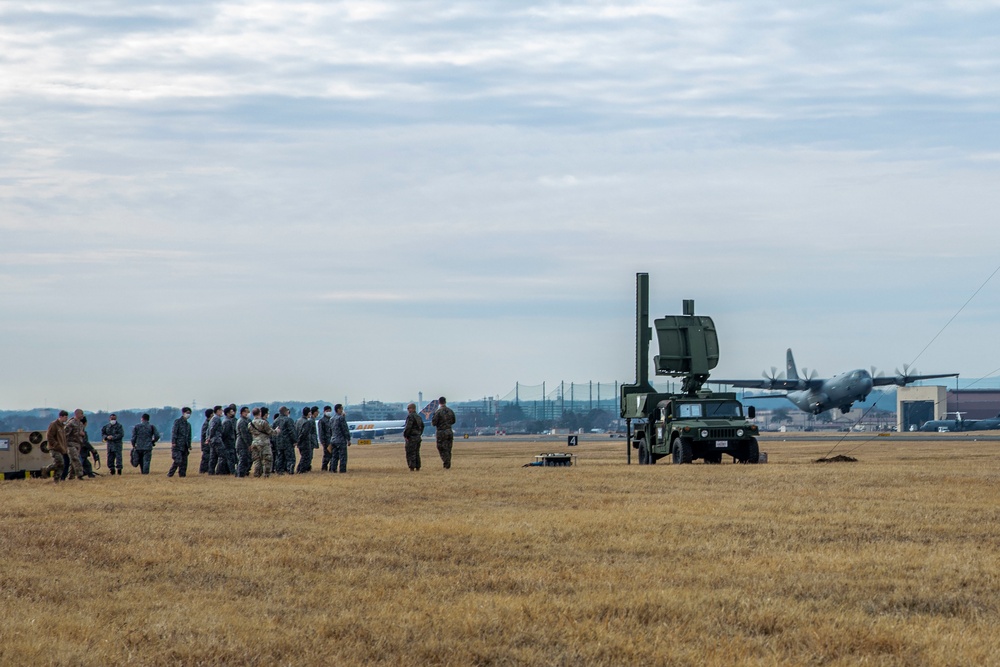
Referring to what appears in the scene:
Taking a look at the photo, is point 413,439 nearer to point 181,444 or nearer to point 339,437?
point 339,437

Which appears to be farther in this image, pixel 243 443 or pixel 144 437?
pixel 144 437

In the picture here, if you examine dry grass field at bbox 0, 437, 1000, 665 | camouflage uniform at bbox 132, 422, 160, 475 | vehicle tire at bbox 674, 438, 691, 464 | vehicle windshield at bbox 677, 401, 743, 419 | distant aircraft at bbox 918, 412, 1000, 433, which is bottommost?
distant aircraft at bbox 918, 412, 1000, 433

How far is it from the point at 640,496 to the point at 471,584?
30.6 feet

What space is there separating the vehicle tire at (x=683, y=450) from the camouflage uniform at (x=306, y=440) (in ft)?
30.0

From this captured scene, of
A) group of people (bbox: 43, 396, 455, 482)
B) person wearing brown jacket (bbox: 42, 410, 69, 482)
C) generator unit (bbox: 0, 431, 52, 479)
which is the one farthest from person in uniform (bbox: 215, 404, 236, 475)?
generator unit (bbox: 0, 431, 52, 479)

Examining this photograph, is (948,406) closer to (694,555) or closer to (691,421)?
(691,421)

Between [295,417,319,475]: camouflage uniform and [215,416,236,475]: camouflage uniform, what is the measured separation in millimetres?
1545

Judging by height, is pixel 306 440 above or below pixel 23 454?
above

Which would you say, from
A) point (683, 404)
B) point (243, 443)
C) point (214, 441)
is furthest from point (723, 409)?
point (214, 441)

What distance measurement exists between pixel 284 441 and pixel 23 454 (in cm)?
624

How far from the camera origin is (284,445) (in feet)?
94.1

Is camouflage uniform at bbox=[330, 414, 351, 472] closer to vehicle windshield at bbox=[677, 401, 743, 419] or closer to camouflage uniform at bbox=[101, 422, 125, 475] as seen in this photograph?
camouflage uniform at bbox=[101, 422, 125, 475]

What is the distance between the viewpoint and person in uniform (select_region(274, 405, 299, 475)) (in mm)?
28656

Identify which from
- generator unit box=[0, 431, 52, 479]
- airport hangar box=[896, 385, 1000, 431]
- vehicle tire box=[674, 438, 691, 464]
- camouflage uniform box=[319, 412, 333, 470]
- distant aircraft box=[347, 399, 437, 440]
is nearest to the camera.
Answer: generator unit box=[0, 431, 52, 479]
